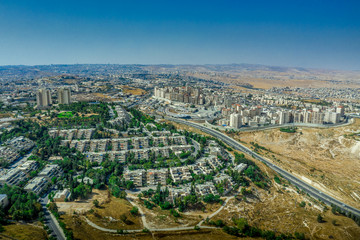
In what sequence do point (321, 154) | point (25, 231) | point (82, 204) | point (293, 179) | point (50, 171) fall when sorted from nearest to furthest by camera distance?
point (25, 231)
point (82, 204)
point (50, 171)
point (293, 179)
point (321, 154)

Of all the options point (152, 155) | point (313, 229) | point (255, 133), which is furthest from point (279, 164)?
point (152, 155)

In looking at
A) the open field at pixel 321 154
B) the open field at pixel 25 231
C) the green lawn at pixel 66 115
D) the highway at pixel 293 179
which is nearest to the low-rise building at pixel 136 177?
the open field at pixel 25 231

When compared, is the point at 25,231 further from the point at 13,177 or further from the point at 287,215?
the point at 287,215

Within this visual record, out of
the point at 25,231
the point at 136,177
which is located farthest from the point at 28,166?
the point at 25,231

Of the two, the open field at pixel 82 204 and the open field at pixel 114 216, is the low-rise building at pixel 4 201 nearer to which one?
the open field at pixel 82 204

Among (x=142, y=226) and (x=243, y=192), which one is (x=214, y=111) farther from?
(x=142, y=226)

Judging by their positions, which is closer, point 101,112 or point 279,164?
point 279,164
